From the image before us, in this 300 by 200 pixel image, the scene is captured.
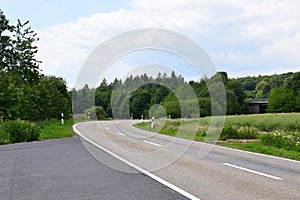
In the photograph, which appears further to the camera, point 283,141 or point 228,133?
point 228,133

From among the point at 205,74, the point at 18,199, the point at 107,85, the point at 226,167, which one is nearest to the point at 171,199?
the point at 18,199

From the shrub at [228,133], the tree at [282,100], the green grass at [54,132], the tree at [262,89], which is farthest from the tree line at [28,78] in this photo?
the tree at [262,89]

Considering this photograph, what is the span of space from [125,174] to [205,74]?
14.5 feet

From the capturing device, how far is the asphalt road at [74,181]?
6.40m

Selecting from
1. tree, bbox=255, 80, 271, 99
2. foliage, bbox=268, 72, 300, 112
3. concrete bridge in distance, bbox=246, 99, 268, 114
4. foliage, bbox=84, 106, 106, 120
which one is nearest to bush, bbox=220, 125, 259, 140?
foliage, bbox=84, 106, 106, 120

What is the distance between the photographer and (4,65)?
147ft

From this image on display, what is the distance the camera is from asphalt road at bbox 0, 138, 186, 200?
21.0ft

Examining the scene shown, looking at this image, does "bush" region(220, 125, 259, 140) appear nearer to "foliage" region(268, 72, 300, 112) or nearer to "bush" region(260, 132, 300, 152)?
"bush" region(260, 132, 300, 152)

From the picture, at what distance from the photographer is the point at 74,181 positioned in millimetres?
7688

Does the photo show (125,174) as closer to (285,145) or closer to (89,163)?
(89,163)

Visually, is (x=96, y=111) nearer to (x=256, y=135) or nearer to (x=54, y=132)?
(x=256, y=135)

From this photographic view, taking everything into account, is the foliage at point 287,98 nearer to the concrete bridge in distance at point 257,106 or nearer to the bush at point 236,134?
the concrete bridge in distance at point 257,106

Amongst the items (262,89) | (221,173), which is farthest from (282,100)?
(221,173)

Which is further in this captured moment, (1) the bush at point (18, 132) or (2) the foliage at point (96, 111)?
(1) the bush at point (18, 132)
